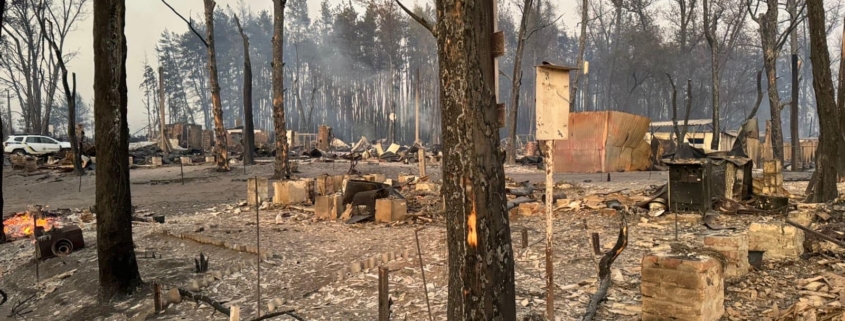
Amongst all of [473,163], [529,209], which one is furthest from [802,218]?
[473,163]

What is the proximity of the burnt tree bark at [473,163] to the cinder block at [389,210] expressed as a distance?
6496 millimetres

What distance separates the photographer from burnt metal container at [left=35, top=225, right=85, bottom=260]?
7.41 meters

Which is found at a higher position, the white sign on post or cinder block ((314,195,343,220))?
the white sign on post

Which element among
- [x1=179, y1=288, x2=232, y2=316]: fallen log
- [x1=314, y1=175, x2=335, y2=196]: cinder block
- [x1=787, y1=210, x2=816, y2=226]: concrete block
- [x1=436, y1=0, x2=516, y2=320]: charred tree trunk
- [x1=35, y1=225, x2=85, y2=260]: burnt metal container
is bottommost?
[x1=179, y1=288, x2=232, y2=316]: fallen log

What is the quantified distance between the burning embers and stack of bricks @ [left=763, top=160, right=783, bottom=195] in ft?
45.9

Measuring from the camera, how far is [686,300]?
4.01 m

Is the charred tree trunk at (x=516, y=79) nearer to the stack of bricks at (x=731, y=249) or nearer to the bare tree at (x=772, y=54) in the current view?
the bare tree at (x=772, y=54)

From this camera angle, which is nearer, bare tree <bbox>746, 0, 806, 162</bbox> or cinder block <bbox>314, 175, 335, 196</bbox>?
cinder block <bbox>314, 175, 335, 196</bbox>

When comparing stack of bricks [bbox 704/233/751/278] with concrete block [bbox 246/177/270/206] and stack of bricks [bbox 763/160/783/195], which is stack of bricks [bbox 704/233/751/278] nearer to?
stack of bricks [bbox 763/160/783/195]

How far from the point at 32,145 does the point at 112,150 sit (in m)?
28.0

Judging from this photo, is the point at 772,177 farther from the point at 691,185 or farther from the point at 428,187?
the point at 428,187

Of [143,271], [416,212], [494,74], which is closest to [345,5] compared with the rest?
[416,212]

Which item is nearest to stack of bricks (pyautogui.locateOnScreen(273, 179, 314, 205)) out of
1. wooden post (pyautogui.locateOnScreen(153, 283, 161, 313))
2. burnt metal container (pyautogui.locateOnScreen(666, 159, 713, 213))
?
wooden post (pyautogui.locateOnScreen(153, 283, 161, 313))

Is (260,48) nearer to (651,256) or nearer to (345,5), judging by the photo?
(345,5)
